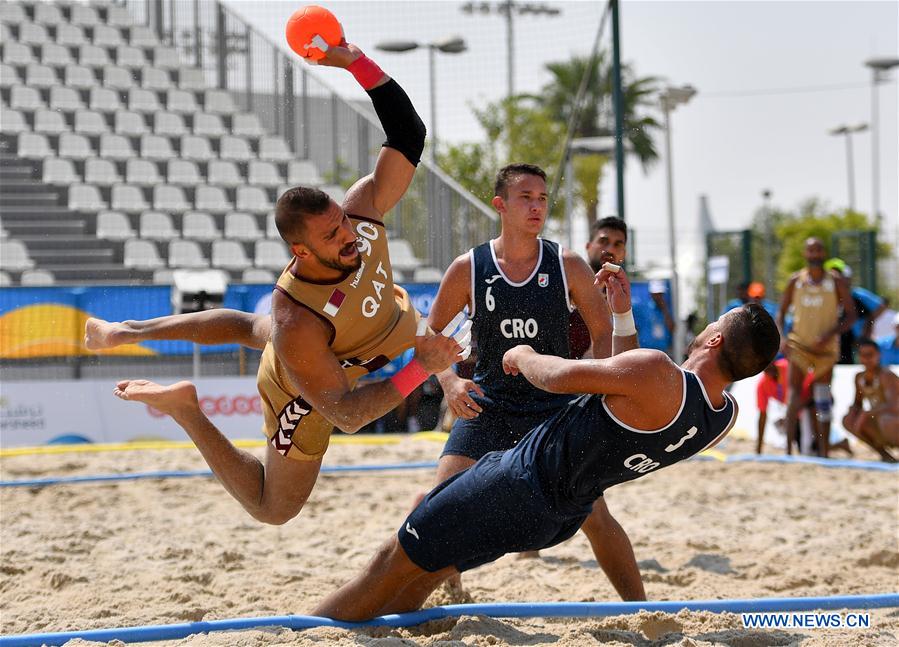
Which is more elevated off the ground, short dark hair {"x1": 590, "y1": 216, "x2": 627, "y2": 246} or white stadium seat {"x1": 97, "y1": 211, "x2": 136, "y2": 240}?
white stadium seat {"x1": 97, "y1": 211, "x2": 136, "y2": 240}

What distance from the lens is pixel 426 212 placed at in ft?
36.2

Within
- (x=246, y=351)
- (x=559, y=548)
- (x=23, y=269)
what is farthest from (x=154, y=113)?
(x=559, y=548)

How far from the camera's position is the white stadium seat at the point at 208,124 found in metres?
13.6

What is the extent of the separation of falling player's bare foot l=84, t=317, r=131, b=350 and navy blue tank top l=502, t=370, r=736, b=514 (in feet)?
6.00

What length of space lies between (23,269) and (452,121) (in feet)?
18.3

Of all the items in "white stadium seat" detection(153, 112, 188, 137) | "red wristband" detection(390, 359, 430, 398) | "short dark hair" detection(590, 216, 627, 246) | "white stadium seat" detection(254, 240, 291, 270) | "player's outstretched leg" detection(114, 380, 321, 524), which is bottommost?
"player's outstretched leg" detection(114, 380, 321, 524)

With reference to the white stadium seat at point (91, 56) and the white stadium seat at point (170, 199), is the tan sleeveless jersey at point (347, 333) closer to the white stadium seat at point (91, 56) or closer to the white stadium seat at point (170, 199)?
the white stadium seat at point (170, 199)

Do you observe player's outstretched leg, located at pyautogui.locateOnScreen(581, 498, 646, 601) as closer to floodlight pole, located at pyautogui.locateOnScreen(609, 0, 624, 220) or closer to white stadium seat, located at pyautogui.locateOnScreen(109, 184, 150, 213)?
floodlight pole, located at pyautogui.locateOnScreen(609, 0, 624, 220)

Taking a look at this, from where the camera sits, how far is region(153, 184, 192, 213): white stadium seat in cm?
1261

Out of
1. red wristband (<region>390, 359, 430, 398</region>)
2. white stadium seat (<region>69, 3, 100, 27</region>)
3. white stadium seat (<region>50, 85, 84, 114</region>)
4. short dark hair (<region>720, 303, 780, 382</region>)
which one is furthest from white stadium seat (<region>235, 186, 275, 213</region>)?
short dark hair (<region>720, 303, 780, 382</region>)

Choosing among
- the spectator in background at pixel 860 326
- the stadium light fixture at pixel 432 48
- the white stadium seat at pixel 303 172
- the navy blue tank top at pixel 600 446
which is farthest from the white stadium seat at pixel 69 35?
the navy blue tank top at pixel 600 446

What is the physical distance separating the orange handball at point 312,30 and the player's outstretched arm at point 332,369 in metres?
0.99

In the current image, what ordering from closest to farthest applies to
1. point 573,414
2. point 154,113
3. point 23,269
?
point 573,414 → point 23,269 → point 154,113

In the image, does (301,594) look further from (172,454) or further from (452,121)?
(452,121)
